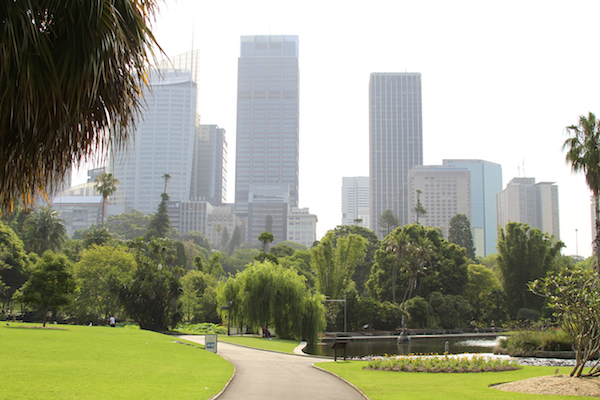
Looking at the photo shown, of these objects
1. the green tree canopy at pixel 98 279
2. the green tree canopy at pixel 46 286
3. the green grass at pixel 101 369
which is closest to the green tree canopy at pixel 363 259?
→ the green tree canopy at pixel 98 279

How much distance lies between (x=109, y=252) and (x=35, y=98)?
166ft

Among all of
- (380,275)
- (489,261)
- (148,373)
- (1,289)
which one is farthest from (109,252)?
(489,261)

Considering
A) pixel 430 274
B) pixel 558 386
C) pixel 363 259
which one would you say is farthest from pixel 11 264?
pixel 558 386

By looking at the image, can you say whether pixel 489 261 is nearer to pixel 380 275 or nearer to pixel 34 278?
pixel 380 275

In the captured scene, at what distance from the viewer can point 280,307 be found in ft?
123

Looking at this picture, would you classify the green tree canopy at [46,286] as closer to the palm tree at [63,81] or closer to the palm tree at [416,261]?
the palm tree at [63,81]

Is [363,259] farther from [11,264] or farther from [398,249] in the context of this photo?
[11,264]

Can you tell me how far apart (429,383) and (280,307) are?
22.8 meters

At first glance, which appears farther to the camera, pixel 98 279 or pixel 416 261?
pixel 416 261

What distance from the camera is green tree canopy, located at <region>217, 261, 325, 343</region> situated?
1474 inches

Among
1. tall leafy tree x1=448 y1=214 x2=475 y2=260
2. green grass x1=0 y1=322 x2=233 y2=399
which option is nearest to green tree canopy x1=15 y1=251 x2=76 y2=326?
green grass x1=0 y1=322 x2=233 y2=399

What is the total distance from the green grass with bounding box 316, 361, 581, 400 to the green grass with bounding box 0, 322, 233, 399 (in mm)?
4549

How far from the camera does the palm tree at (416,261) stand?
6150cm

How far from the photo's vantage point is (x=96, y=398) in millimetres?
10742
